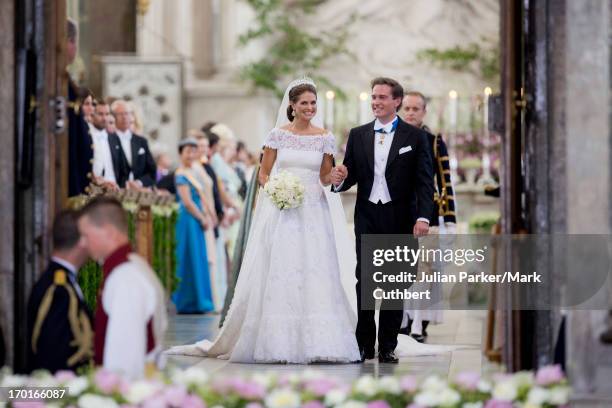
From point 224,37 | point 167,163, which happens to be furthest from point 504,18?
point 224,37

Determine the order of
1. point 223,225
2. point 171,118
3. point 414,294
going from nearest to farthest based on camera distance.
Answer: point 414,294, point 223,225, point 171,118

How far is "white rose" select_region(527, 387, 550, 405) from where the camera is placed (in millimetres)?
5770

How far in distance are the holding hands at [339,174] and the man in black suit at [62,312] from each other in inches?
125

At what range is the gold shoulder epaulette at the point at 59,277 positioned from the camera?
5773 mm

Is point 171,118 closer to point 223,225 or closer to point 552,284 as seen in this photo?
point 223,225

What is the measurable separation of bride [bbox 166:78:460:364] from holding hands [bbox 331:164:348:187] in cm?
35

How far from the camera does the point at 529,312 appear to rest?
6695 millimetres

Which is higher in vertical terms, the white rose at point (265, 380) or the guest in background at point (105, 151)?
the guest in background at point (105, 151)

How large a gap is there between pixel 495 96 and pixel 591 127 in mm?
874

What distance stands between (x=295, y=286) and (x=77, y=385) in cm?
345

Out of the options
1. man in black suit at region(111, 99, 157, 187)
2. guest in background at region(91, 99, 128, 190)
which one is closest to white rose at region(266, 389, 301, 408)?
guest in background at region(91, 99, 128, 190)

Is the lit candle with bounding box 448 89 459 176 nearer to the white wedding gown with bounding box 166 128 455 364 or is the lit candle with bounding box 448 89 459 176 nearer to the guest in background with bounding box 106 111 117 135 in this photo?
the guest in background with bounding box 106 111 117 135

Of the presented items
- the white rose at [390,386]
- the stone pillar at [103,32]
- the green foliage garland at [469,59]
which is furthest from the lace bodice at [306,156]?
the green foliage garland at [469,59]

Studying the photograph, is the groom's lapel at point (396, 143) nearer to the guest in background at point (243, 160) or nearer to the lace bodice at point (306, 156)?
the lace bodice at point (306, 156)
